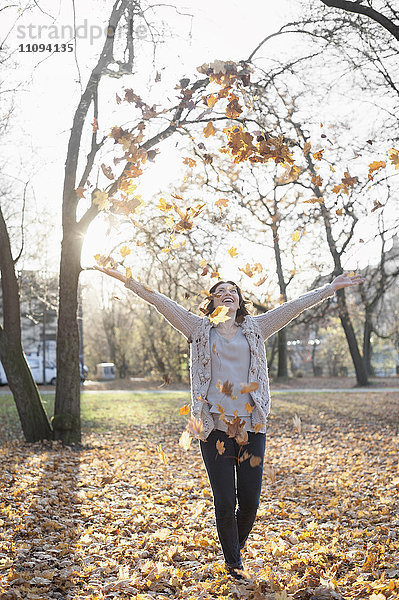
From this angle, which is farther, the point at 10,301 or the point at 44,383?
the point at 44,383

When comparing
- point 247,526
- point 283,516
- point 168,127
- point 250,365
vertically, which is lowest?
point 283,516

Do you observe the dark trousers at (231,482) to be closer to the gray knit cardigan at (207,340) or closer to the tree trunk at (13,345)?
the gray knit cardigan at (207,340)

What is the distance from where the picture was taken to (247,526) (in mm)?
4152

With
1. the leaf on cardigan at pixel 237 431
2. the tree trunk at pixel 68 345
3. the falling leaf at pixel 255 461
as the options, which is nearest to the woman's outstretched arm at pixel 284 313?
the leaf on cardigan at pixel 237 431

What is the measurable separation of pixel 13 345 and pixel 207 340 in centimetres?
675

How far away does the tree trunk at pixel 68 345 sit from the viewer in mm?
10305

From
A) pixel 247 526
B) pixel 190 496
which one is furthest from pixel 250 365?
pixel 190 496

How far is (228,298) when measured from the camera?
4238 mm

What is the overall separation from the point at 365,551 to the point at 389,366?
48.4m

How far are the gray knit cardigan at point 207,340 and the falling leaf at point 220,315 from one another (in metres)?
0.10

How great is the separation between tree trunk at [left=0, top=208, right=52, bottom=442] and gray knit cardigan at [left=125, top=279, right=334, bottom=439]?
6.13 m

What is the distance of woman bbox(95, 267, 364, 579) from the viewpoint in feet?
13.0

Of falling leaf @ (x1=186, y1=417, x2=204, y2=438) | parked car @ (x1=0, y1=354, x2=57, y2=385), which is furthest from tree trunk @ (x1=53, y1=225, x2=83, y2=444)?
parked car @ (x1=0, y1=354, x2=57, y2=385)

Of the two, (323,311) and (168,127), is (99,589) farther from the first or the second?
(323,311)
